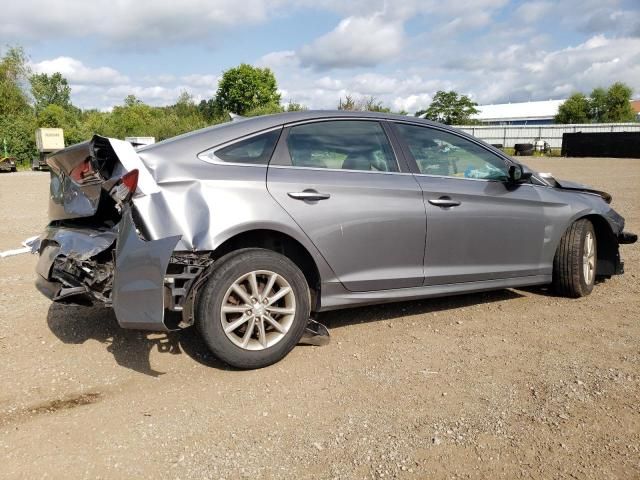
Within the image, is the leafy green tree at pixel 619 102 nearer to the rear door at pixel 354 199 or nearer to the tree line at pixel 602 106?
the tree line at pixel 602 106

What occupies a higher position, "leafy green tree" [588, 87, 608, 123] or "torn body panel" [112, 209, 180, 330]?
"leafy green tree" [588, 87, 608, 123]

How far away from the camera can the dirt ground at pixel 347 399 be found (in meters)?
2.53

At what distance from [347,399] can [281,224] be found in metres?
1.16

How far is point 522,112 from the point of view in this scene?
107 metres

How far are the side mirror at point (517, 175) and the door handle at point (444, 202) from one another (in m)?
0.62

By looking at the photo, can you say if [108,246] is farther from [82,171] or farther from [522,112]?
[522,112]

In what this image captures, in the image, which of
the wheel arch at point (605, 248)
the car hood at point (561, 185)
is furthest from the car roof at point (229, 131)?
the wheel arch at point (605, 248)

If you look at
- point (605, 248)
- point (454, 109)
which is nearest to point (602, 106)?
point (454, 109)

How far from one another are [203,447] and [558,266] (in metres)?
3.52

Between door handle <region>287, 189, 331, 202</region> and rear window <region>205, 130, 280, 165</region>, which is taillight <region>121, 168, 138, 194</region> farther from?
door handle <region>287, 189, 331, 202</region>

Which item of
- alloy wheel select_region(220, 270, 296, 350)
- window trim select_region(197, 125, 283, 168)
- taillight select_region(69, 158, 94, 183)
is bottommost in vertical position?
alloy wheel select_region(220, 270, 296, 350)

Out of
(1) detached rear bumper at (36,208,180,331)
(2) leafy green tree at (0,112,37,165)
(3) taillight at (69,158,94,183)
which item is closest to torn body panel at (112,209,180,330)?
(1) detached rear bumper at (36,208,180,331)

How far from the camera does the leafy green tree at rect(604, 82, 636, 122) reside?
254 ft

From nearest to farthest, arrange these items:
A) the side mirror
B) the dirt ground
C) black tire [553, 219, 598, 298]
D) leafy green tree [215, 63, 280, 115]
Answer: the dirt ground, the side mirror, black tire [553, 219, 598, 298], leafy green tree [215, 63, 280, 115]
